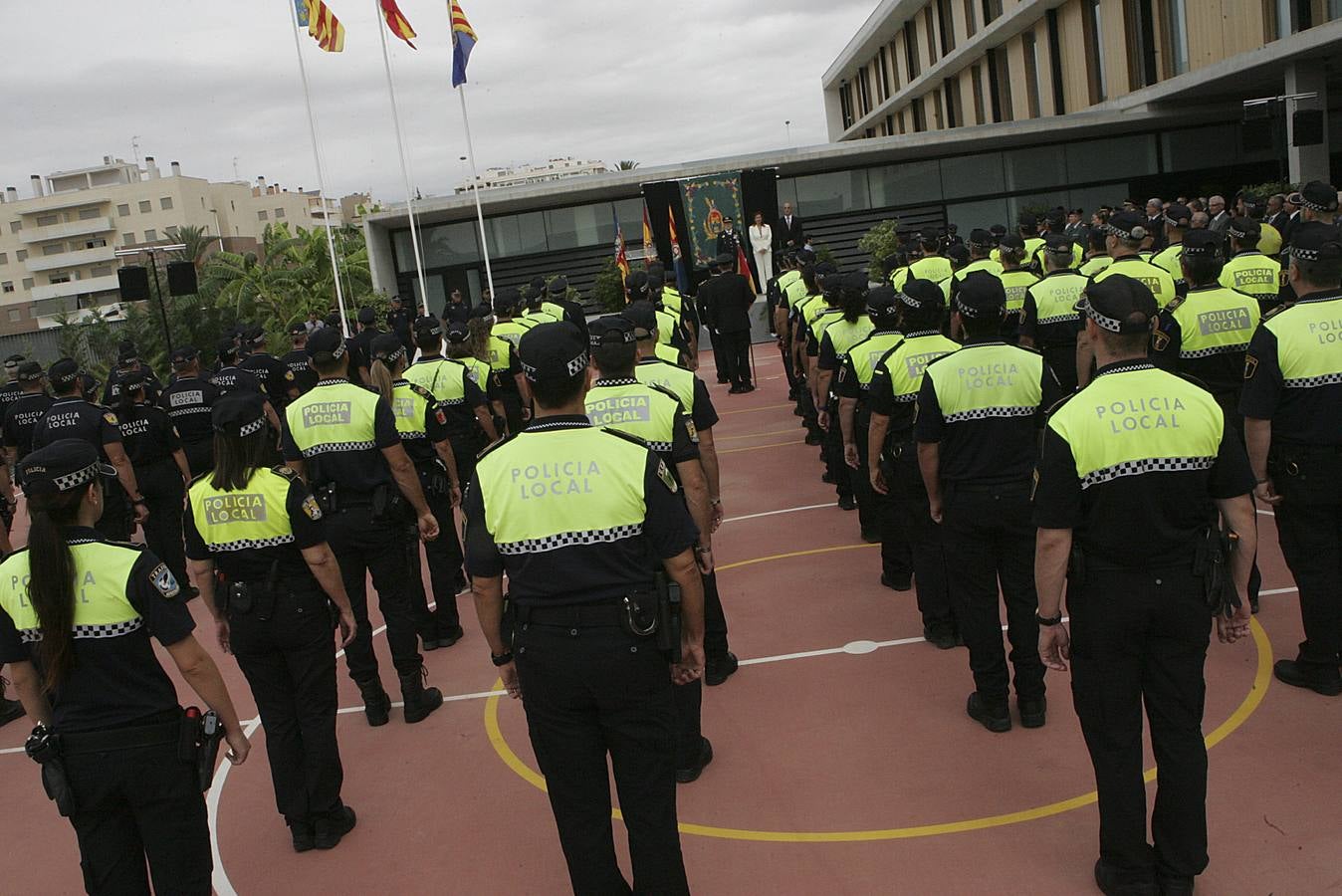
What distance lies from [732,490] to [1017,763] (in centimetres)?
670

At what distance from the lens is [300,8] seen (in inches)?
926

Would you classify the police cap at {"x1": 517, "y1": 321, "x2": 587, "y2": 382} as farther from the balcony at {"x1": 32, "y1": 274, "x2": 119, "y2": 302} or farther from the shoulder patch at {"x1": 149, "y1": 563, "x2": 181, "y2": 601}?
the balcony at {"x1": 32, "y1": 274, "x2": 119, "y2": 302}

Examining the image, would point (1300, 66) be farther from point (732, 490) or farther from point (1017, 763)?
point (1017, 763)

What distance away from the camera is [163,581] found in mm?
3764

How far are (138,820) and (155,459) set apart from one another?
21.7 feet

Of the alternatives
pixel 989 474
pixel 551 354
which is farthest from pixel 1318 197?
pixel 551 354

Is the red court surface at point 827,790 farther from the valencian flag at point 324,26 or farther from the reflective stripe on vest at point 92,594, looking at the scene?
the valencian flag at point 324,26

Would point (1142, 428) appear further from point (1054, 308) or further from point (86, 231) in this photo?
point (86, 231)

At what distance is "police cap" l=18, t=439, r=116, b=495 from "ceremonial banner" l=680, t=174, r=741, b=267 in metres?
24.7

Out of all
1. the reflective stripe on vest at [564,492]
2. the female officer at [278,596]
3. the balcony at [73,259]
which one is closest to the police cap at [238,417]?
the female officer at [278,596]

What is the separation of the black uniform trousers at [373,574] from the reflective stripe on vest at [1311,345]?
4.94 meters

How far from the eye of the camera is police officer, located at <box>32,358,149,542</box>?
8422mm

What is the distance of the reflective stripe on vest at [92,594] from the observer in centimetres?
368

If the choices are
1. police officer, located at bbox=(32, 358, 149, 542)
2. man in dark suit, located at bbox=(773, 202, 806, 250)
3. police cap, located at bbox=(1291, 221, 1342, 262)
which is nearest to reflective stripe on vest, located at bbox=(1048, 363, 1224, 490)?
police cap, located at bbox=(1291, 221, 1342, 262)
